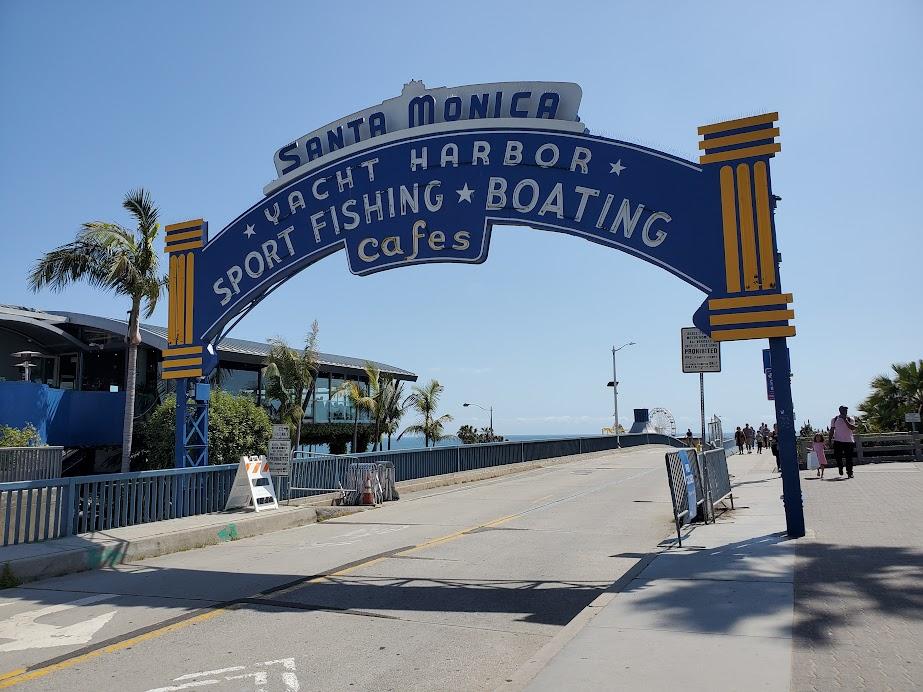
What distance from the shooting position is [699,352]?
46.0 ft

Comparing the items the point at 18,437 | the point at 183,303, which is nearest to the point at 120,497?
the point at 183,303

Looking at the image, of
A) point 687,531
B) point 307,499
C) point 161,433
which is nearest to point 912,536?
point 687,531

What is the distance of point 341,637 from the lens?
6492 millimetres

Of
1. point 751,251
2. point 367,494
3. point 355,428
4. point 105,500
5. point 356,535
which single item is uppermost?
point 751,251

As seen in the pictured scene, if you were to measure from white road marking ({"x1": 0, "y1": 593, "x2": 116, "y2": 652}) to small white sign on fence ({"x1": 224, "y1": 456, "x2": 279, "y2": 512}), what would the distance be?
6290mm

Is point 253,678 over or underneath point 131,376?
underneath

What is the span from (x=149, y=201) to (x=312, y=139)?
997cm

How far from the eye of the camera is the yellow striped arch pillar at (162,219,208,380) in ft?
50.2

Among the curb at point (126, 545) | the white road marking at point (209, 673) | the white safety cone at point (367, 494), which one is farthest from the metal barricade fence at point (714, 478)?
the white road marking at point (209, 673)

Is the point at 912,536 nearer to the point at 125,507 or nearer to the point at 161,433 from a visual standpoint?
the point at 125,507

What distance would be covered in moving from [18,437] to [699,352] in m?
16.9

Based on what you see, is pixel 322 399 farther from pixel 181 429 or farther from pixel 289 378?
pixel 181 429

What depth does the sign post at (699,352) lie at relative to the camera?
1376 centimetres

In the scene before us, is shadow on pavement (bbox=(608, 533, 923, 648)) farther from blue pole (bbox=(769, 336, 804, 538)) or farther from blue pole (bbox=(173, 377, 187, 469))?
blue pole (bbox=(173, 377, 187, 469))
